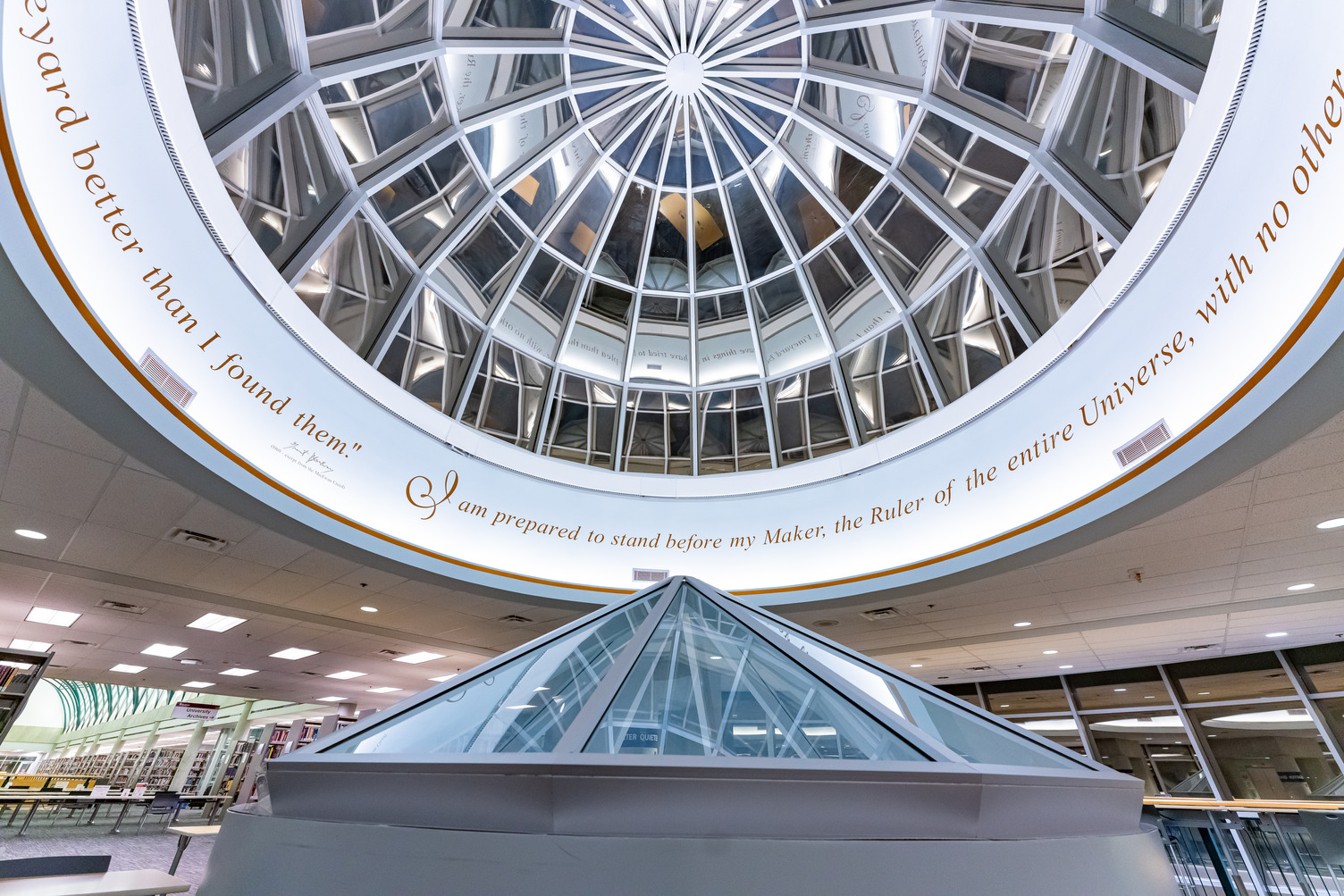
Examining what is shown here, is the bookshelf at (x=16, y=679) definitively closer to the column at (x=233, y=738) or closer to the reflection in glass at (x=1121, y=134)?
the column at (x=233, y=738)

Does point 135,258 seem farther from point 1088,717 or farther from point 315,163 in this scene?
point 1088,717

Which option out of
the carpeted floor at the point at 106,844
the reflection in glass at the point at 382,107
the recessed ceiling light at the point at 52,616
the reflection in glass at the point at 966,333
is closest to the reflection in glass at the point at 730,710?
the reflection in glass at the point at 966,333

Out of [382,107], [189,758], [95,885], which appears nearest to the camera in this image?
[95,885]

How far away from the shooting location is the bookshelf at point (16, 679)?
399 inches

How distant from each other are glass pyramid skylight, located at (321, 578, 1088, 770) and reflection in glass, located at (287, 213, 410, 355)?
21.7 ft

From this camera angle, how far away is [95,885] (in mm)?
4316

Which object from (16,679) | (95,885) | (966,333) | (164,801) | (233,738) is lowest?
(95,885)

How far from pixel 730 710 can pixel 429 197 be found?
28.7 feet

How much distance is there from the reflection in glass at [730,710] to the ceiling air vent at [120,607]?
9.99 meters

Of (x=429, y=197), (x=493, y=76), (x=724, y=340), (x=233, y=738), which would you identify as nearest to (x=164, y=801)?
(x=429, y=197)

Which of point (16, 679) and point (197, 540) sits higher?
point (197, 540)

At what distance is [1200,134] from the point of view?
536 centimetres

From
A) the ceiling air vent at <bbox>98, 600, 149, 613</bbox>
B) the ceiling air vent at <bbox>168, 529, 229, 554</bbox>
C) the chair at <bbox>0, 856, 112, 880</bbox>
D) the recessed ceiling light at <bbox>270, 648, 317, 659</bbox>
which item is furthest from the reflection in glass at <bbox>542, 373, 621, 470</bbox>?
the chair at <bbox>0, 856, 112, 880</bbox>

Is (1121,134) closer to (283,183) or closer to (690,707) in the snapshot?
(690,707)
